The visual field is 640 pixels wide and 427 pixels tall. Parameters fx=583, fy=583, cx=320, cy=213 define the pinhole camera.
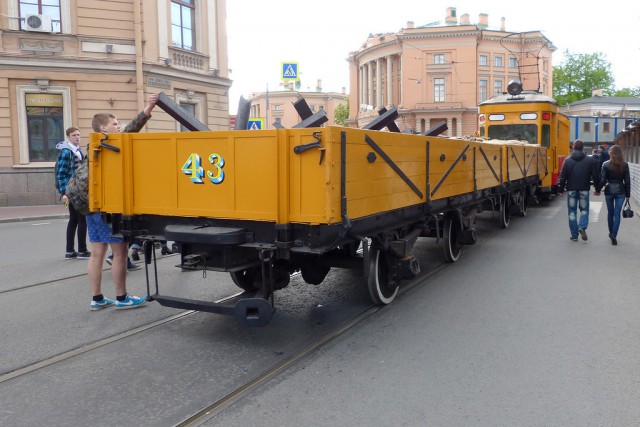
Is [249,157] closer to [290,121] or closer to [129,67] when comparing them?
[129,67]

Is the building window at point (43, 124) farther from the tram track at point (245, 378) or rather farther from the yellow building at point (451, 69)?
the yellow building at point (451, 69)

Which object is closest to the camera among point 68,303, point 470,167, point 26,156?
point 68,303

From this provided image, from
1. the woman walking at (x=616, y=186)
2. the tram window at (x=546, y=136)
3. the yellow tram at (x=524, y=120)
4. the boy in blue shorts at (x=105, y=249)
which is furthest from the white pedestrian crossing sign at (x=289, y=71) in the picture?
the boy in blue shorts at (x=105, y=249)

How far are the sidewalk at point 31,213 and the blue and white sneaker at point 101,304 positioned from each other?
1123cm

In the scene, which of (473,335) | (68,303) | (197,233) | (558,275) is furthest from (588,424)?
(68,303)

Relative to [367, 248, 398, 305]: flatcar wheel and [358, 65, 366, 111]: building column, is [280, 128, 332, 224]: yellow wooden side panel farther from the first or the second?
[358, 65, 366, 111]: building column

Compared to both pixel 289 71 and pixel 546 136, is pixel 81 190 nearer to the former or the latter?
pixel 546 136

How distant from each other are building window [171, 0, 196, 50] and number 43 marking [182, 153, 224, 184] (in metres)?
18.6

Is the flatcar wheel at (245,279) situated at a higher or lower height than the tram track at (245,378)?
higher


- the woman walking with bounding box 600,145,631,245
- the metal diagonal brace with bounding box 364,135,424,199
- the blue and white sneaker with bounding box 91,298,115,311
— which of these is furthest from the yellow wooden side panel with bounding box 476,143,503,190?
the blue and white sneaker with bounding box 91,298,115,311

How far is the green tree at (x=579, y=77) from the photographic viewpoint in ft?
285

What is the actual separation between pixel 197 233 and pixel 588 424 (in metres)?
2.98

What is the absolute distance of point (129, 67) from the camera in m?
20.6

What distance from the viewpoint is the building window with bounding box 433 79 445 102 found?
66.2 metres
